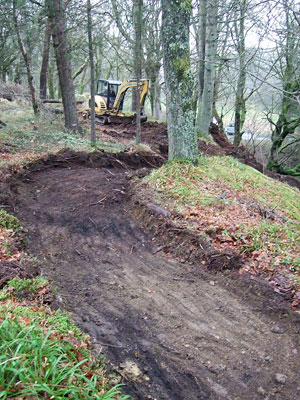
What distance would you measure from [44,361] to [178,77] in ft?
24.0

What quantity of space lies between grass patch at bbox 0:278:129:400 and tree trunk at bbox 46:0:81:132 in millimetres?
11006

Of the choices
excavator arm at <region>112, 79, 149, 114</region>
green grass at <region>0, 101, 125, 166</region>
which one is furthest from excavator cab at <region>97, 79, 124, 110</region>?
green grass at <region>0, 101, 125, 166</region>

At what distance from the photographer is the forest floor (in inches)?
147

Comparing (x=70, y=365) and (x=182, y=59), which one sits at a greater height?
(x=182, y=59)

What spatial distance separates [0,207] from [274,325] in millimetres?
5325

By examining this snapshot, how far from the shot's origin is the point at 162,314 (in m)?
4.66

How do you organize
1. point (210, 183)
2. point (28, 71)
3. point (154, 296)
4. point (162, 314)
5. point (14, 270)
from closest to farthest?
1. point (14, 270)
2. point (162, 314)
3. point (154, 296)
4. point (210, 183)
5. point (28, 71)

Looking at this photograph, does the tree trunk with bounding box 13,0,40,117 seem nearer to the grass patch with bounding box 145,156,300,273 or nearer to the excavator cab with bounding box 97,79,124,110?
the excavator cab with bounding box 97,79,124,110

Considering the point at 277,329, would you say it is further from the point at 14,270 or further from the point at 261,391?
the point at 14,270

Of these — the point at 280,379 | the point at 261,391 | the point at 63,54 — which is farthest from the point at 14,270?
the point at 63,54

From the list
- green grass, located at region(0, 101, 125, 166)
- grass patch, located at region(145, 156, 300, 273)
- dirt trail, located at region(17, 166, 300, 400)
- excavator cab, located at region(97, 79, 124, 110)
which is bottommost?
dirt trail, located at region(17, 166, 300, 400)

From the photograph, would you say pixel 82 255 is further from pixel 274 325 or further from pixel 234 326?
pixel 274 325

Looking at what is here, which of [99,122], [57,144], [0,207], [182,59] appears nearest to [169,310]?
[0,207]

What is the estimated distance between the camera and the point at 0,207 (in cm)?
693
